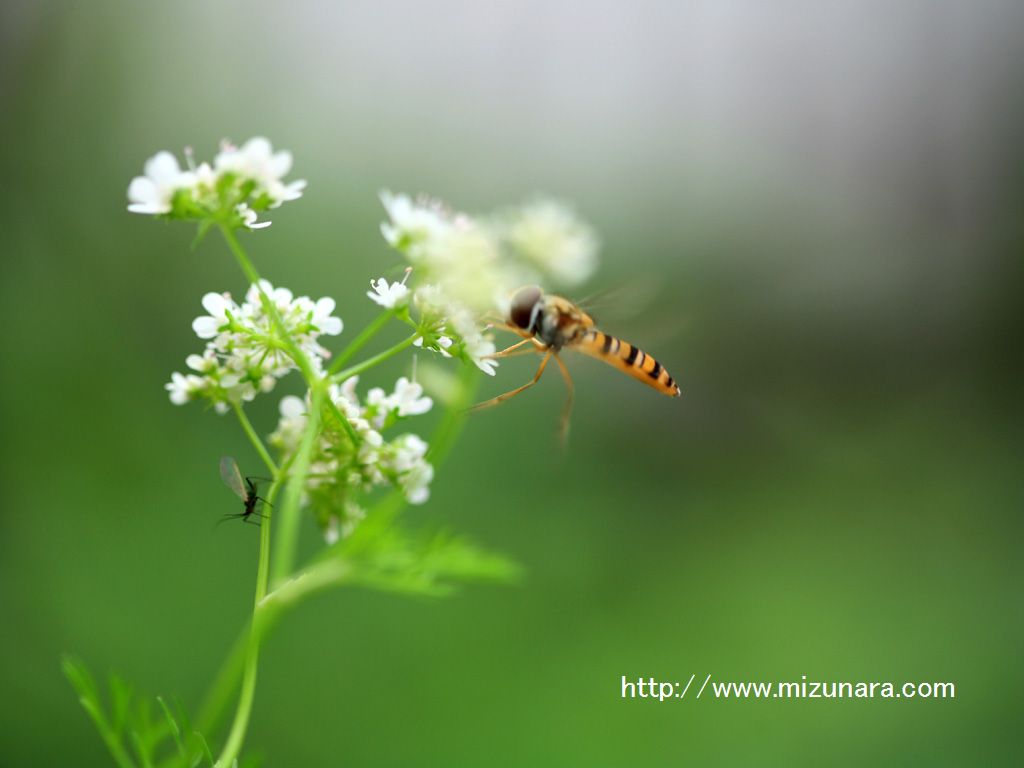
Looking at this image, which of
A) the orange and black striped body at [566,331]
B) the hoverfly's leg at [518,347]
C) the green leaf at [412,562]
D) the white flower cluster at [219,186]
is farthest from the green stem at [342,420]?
the orange and black striped body at [566,331]

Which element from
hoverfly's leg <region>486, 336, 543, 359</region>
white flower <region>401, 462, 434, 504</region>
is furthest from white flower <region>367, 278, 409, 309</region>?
hoverfly's leg <region>486, 336, 543, 359</region>

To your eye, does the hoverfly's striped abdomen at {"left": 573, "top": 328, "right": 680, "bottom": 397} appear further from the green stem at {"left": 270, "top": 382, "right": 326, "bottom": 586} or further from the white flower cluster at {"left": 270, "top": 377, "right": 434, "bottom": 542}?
the green stem at {"left": 270, "top": 382, "right": 326, "bottom": 586}

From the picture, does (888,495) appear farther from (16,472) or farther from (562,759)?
(16,472)

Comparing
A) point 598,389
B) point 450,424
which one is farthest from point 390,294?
point 598,389

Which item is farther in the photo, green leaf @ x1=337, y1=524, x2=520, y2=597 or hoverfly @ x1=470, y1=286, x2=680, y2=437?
hoverfly @ x1=470, y1=286, x2=680, y2=437

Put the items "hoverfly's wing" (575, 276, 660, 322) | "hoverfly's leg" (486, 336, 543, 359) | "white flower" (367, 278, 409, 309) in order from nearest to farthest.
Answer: "white flower" (367, 278, 409, 309)
"hoverfly's leg" (486, 336, 543, 359)
"hoverfly's wing" (575, 276, 660, 322)

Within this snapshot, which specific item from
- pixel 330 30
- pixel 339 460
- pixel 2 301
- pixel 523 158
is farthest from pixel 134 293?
pixel 339 460

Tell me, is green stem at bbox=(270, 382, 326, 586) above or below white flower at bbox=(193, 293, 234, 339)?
below
